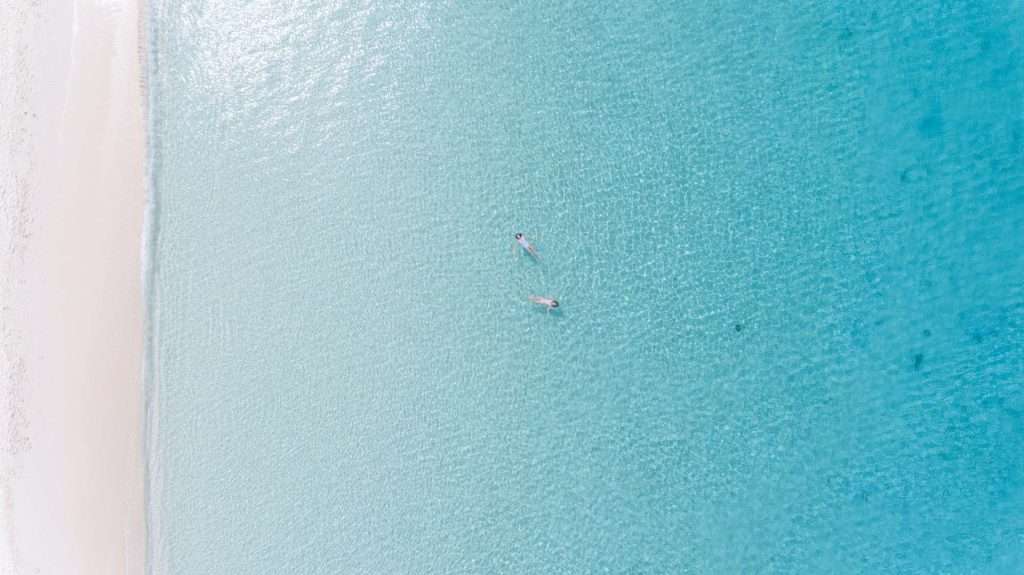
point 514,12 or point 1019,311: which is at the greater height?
point 514,12

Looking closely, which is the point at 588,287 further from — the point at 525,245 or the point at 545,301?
the point at 525,245

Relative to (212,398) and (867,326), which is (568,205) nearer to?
(867,326)

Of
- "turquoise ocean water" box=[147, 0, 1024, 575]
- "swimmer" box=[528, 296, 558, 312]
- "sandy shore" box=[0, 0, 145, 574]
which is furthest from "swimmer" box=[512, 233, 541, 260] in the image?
"sandy shore" box=[0, 0, 145, 574]

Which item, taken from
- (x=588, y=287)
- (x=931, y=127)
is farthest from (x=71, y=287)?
(x=931, y=127)

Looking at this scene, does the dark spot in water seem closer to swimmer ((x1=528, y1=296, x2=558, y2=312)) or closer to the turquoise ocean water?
the turquoise ocean water

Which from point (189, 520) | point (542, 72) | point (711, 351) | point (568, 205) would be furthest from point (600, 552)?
point (542, 72)

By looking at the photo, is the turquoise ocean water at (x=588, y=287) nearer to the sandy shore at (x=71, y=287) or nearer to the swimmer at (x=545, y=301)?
the swimmer at (x=545, y=301)

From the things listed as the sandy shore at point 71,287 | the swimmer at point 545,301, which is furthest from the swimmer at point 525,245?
the sandy shore at point 71,287
